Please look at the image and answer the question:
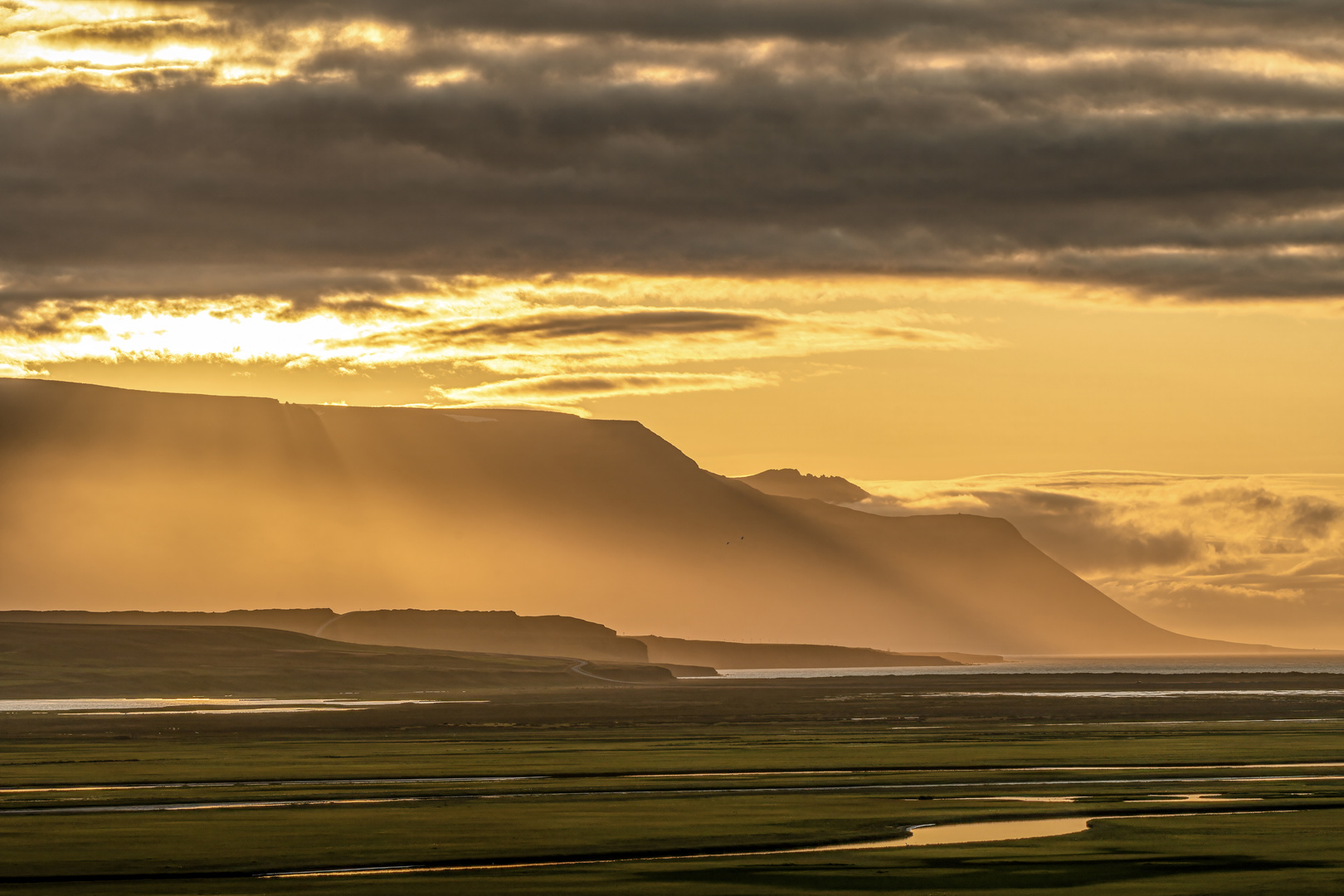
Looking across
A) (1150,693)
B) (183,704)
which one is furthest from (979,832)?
(183,704)

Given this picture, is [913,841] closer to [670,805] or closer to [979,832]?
[979,832]

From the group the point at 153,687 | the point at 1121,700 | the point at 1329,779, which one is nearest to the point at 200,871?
the point at 1329,779

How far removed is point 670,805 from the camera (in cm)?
5275

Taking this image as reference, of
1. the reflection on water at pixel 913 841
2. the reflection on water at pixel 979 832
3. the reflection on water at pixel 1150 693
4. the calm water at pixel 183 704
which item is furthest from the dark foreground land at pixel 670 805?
the reflection on water at pixel 1150 693

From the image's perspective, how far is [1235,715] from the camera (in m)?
103

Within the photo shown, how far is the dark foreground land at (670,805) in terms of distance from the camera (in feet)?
128

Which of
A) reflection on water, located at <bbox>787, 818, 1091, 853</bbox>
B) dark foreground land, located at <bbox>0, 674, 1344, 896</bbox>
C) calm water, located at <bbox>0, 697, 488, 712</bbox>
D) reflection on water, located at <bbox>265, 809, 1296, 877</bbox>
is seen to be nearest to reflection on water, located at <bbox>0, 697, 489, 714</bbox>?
calm water, located at <bbox>0, 697, 488, 712</bbox>

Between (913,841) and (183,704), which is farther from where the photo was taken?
(183,704)

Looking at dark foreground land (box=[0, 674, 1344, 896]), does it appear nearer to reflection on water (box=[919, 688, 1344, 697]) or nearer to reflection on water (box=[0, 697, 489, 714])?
reflection on water (box=[0, 697, 489, 714])

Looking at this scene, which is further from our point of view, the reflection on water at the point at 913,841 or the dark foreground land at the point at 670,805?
the reflection on water at the point at 913,841

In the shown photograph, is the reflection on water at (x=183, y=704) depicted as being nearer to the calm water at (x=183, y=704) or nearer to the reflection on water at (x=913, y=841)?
the calm water at (x=183, y=704)

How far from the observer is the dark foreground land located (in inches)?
1532

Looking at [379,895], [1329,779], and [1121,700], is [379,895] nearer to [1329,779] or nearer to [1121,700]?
[1329,779]

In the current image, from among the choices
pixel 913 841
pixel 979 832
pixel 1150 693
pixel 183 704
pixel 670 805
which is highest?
pixel 913 841
